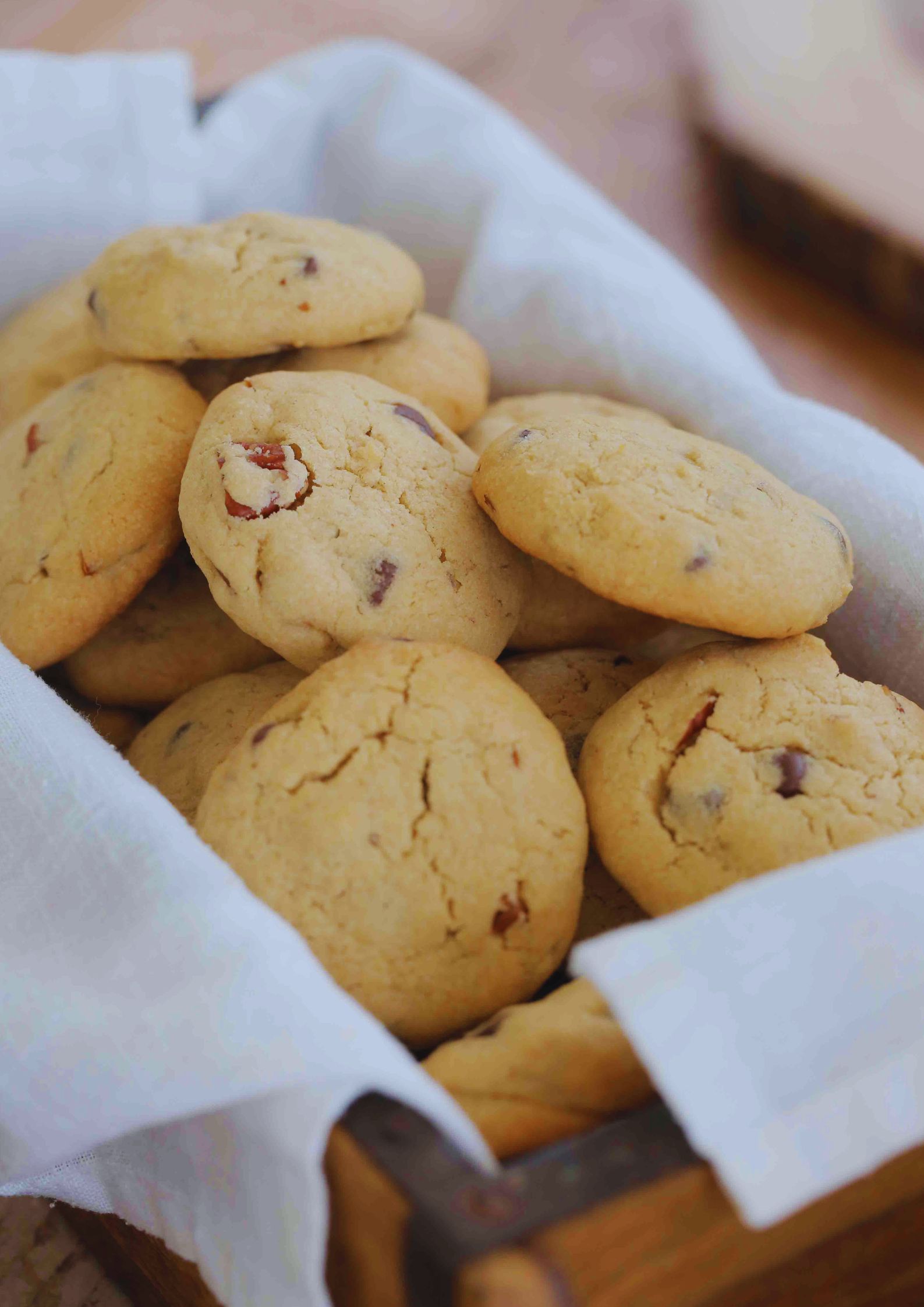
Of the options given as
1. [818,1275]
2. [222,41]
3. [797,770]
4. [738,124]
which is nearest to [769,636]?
[797,770]

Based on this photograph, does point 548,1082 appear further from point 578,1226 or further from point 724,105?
point 724,105

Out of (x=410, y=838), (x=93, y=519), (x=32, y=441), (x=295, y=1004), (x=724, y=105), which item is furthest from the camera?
(x=724, y=105)

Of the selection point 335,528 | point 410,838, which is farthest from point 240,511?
point 410,838

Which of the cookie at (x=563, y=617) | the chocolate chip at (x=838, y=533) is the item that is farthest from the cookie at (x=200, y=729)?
the chocolate chip at (x=838, y=533)

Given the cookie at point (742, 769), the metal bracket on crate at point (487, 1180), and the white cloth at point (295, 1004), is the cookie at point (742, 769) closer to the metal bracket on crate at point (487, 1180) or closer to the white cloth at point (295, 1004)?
the white cloth at point (295, 1004)

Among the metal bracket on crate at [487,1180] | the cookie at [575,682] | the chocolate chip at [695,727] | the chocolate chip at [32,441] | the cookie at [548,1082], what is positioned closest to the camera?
the metal bracket on crate at [487,1180]
